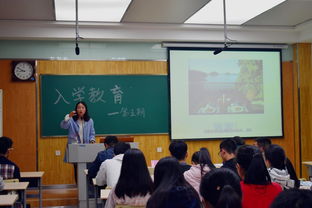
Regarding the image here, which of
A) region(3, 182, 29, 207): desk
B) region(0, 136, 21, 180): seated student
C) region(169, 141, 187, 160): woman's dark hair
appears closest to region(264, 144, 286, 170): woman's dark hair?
region(169, 141, 187, 160): woman's dark hair

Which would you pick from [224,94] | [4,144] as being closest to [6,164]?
[4,144]

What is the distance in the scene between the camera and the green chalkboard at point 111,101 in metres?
7.43

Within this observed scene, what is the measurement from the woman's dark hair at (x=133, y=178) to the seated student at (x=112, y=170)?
1530 millimetres

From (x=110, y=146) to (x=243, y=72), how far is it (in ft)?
13.4

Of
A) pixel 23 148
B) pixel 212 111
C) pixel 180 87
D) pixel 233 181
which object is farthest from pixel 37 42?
pixel 233 181

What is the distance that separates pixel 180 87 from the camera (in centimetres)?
797

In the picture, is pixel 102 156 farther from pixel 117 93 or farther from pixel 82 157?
pixel 117 93

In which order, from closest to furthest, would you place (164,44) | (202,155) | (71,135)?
(202,155)
(71,135)
(164,44)

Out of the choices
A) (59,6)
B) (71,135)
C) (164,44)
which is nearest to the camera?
(59,6)

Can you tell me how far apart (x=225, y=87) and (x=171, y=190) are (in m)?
6.21

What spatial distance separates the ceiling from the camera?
252 inches

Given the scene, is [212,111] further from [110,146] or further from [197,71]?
[110,146]

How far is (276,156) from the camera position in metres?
3.48

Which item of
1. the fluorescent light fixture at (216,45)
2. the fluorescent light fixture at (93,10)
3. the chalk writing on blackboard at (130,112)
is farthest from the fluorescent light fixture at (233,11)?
the chalk writing on blackboard at (130,112)
